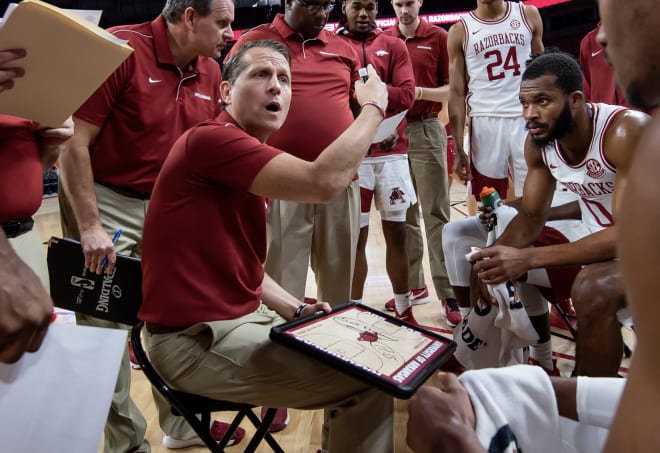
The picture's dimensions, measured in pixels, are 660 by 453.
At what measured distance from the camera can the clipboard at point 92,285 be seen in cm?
179

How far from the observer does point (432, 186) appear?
12.6 ft

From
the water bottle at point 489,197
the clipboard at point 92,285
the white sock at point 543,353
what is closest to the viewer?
the clipboard at point 92,285

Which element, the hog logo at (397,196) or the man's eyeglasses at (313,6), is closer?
the man's eyeglasses at (313,6)

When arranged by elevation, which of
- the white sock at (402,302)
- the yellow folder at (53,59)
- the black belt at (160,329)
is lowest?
the white sock at (402,302)

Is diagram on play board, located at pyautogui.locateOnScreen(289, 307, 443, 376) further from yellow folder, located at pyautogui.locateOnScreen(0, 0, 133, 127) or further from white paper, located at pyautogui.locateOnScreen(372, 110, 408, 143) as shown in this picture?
white paper, located at pyautogui.locateOnScreen(372, 110, 408, 143)

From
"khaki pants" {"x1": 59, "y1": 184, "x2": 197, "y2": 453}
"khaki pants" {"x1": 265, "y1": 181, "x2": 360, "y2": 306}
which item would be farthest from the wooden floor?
"khaki pants" {"x1": 265, "y1": 181, "x2": 360, "y2": 306}

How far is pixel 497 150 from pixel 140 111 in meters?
2.27

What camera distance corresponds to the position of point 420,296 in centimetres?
401

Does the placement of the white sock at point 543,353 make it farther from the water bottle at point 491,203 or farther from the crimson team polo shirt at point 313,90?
the crimson team polo shirt at point 313,90

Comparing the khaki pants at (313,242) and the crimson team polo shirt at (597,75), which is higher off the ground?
the crimson team polo shirt at (597,75)

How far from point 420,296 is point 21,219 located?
292 centimetres

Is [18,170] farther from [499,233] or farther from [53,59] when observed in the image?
[499,233]

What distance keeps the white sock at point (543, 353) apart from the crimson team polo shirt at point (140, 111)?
1909mm

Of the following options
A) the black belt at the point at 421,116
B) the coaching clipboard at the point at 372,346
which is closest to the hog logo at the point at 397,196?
the black belt at the point at 421,116
